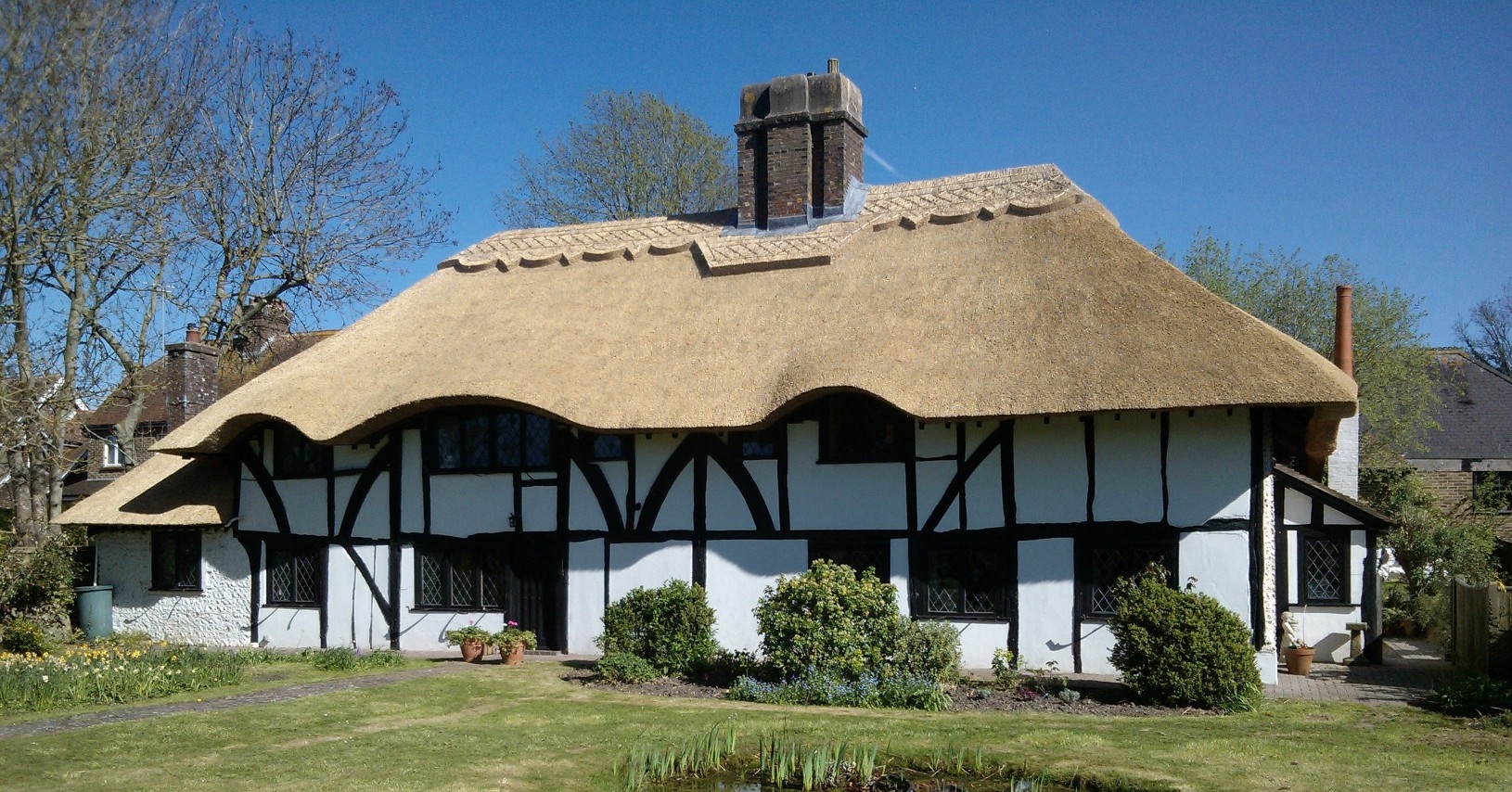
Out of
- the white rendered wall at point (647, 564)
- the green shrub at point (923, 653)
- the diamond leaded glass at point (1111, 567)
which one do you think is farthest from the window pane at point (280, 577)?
the diamond leaded glass at point (1111, 567)

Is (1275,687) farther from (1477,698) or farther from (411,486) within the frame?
(411,486)

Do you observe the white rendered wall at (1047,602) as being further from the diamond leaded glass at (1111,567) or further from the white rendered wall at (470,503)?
the white rendered wall at (470,503)

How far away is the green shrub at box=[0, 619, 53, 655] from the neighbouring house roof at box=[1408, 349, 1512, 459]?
3045 centimetres

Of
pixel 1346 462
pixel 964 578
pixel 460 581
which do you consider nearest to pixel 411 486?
pixel 460 581

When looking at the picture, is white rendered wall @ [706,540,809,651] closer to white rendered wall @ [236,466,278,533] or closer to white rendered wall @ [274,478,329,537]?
white rendered wall @ [274,478,329,537]

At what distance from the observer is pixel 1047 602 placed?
1499cm

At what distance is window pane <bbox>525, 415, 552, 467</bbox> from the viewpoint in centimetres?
1761

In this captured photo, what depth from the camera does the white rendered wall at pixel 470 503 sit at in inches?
700

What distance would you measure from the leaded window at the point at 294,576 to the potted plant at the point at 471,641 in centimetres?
332

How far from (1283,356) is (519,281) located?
12.0 m

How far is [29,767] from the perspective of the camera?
9570 millimetres

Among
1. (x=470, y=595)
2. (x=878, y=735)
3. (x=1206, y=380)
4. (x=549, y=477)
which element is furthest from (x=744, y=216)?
(x=878, y=735)

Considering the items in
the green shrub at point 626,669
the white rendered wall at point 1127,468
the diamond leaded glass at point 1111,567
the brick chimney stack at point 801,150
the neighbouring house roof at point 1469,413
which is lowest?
the green shrub at point 626,669

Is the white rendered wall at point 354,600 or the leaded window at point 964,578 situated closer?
the leaded window at point 964,578
